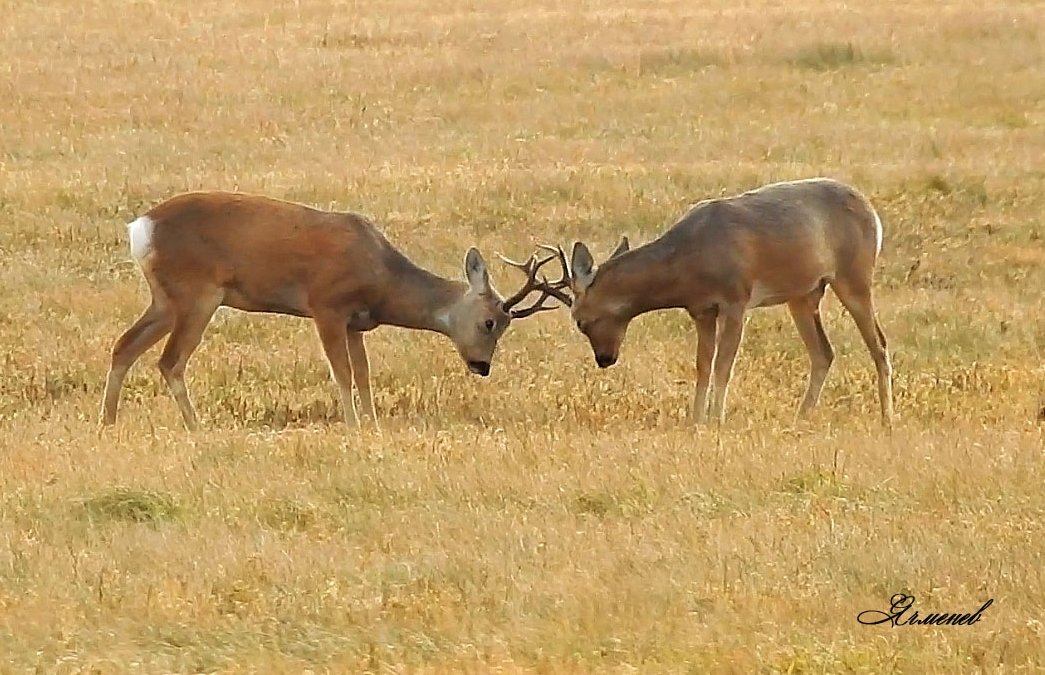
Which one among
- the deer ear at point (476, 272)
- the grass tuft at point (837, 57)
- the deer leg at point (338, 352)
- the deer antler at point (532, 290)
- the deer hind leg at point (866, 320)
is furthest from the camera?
the grass tuft at point (837, 57)

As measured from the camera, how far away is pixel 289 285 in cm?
1173

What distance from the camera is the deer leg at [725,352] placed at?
11.4 meters

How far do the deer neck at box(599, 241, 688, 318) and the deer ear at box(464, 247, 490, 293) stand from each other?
28.4 inches

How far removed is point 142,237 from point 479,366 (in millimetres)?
2205

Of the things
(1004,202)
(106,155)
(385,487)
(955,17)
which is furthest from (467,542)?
(955,17)

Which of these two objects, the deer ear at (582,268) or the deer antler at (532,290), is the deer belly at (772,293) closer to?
the deer ear at (582,268)

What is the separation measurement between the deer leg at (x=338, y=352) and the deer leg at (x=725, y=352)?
7.02ft

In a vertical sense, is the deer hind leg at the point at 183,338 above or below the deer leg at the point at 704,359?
above

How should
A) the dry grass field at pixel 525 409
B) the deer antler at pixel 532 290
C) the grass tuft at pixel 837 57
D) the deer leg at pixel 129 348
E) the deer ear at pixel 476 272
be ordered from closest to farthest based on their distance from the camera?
the dry grass field at pixel 525 409 < the deer leg at pixel 129 348 < the deer antler at pixel 532 290 < the deer ear at pixel 476 272 < the grass tuft at pixel 837 57

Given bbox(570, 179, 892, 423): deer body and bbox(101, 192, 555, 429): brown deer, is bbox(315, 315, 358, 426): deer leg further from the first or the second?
bbox(570, 179, 892, 423): deer body
